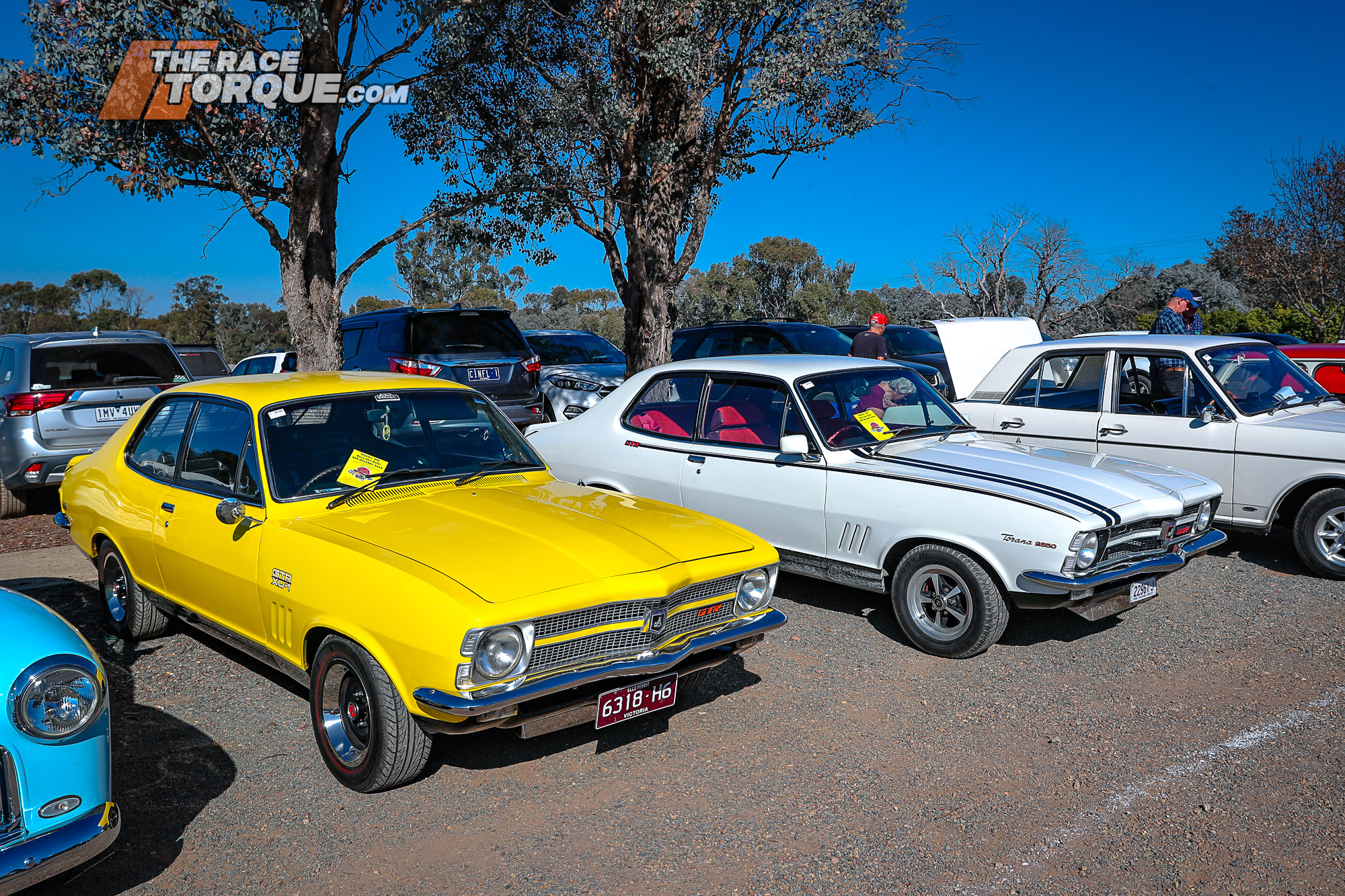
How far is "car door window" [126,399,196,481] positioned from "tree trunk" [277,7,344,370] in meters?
5.46

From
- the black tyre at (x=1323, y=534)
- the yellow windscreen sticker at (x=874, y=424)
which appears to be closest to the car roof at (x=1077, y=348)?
the black tyre at (x=1323, y=534)

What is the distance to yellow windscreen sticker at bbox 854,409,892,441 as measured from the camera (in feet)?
19.4

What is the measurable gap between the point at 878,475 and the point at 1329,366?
25.4ft

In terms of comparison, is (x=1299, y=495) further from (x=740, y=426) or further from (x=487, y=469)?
(x=487, y=469)

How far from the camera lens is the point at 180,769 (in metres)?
3.97

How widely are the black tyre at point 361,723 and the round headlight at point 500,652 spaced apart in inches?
16.6

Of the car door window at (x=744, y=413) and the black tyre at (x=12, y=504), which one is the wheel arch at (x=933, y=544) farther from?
the black tyre at (x=12, y=504)

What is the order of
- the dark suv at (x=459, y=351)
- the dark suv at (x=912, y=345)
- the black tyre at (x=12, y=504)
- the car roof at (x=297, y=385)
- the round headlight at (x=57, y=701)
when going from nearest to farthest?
→ the round headlight at (x=57, y=701)
the car roof at (x=297, y=385)
the black tyre at (x=12, y=504)
the dark suv at (x=459, y=351)
the dark suv at (x=912, y=345)

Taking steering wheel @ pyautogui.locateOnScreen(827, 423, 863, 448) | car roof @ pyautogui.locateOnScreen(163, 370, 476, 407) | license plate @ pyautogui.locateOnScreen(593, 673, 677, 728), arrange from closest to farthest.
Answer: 1. license plate @ pyautogui.locateOnScreen(593, 673, 677, 728)
2. car roof @ pyautogui.locateOnScreen(163, 370, 476, 407)
3. steering wheel @ pyautogui.locateOnScreen(827, 423, 863, 448)

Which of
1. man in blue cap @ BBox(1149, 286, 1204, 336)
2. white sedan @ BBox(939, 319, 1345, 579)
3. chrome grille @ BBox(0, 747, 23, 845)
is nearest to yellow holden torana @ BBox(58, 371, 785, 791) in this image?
chrome grille @ BBox(0, 747, 23, 845)

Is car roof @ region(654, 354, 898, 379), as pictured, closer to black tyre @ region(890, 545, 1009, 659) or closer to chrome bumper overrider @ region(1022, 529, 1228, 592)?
black tyre @ region(890, 545, 1009, 659)

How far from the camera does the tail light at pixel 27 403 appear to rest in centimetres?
859

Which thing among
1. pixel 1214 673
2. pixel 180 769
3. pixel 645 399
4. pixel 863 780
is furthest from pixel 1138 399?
pixel 180 769

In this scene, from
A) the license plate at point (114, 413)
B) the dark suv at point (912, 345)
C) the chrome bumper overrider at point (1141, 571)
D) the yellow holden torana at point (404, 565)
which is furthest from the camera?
the dark suv at point (912, 345)
